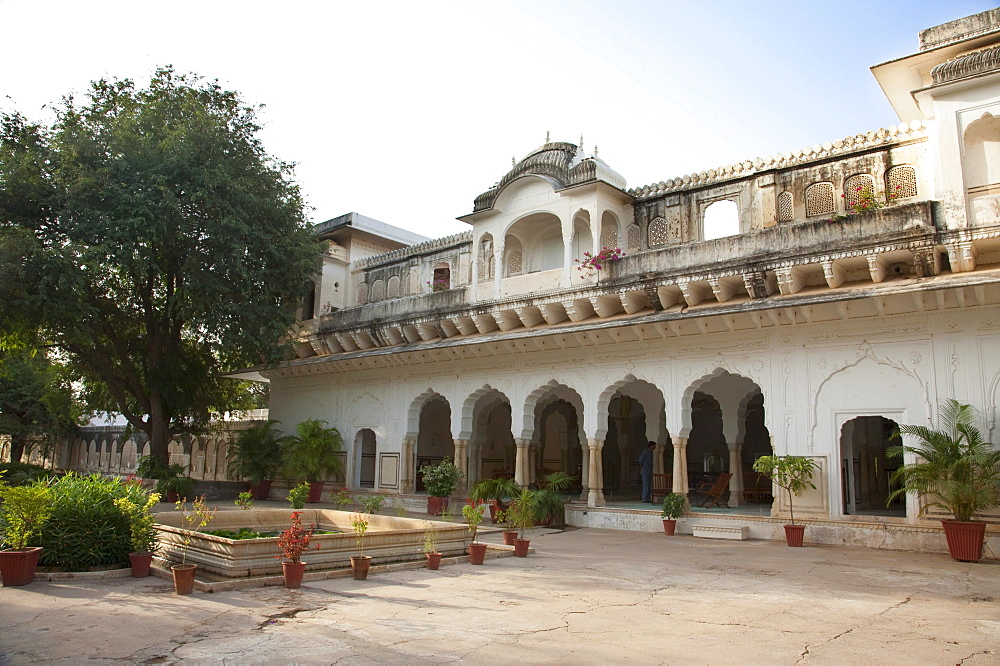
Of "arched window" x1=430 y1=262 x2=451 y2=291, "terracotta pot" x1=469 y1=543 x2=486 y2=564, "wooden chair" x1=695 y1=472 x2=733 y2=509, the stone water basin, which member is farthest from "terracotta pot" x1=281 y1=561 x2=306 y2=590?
"arched window" x1=430 y1=262 x2=451 y2=291

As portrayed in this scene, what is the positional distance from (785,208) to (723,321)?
8.65 feet

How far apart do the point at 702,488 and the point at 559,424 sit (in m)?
6.44

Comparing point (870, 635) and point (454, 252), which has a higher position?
point (454, 252)

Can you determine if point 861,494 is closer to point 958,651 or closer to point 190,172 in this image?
point 958,651

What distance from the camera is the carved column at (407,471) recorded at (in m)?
19.0

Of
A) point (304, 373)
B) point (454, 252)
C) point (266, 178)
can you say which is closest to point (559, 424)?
point (454, 252)

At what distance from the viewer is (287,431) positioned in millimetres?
22578

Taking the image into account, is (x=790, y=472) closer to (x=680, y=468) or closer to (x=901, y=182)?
(x=680, y=468)

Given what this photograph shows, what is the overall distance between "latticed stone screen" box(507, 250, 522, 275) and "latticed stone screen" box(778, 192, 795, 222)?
6264mm

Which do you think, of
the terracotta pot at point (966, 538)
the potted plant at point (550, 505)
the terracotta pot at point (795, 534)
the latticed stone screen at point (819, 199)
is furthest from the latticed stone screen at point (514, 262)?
the terracotta pot at point (966, 538)

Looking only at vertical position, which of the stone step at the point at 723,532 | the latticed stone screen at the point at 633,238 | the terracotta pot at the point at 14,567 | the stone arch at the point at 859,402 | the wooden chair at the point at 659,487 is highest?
the latticed stone screen at the point at 633,238

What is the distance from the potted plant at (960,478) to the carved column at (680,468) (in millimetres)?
3997

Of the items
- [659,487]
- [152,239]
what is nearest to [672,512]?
[659,487]

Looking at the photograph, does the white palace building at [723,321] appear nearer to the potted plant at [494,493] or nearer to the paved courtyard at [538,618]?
the potted plant at [494,493]
